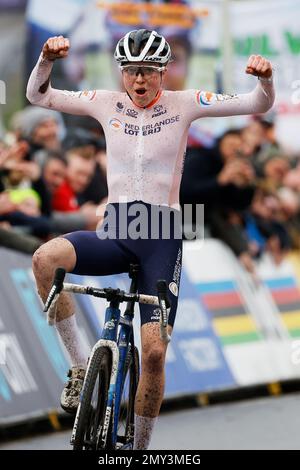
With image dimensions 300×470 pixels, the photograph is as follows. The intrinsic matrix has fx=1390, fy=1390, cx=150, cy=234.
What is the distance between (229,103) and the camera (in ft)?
29.7

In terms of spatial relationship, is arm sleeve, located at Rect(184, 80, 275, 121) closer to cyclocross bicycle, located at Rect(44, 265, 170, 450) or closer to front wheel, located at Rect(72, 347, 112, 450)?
cyclocross bicycle, located at Rect(44, 265, 170, 450)

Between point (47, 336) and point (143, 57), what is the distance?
3.88 m

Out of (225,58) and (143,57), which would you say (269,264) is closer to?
(225,58)

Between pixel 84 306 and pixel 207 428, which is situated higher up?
pixel 84 306

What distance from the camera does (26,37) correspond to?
563 inches

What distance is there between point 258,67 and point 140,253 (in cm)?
140

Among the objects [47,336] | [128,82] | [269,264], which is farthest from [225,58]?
[128,82]

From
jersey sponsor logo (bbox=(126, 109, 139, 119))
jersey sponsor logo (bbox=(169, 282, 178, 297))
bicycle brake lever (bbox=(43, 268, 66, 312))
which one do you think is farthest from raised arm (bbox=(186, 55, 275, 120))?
bicycle brake lever (bbox=(43, 268, 66, 312))

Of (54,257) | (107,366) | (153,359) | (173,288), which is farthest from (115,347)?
(54,257)

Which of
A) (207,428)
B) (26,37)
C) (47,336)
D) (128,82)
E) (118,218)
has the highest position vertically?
(26,37)

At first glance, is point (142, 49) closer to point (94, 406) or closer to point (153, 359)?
point (153, 359)

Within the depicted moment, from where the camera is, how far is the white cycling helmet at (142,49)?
8.88 meters

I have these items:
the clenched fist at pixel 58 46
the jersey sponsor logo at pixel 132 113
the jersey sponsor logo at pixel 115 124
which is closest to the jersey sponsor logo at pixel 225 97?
the jersey sponsor logo at pixel 132 113

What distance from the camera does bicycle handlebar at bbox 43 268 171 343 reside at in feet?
27.5
